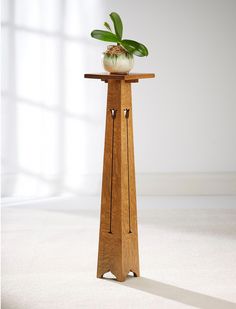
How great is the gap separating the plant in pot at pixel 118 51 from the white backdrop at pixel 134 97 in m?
2.40

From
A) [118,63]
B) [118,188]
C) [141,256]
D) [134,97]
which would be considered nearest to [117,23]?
[118,63]

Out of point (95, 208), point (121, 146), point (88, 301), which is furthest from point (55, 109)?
point (88, 301)

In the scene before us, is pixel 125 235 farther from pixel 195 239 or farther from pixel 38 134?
pixel 38 134

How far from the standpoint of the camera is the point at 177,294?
12.0ft

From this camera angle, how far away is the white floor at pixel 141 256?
11.8 feet

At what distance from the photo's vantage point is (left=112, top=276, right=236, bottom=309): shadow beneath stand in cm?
349

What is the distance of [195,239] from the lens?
4754 mm

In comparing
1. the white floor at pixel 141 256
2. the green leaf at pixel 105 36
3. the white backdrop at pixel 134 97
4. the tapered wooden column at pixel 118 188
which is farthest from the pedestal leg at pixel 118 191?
the white backdrop at pixel 134 97

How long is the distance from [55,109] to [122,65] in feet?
8.43

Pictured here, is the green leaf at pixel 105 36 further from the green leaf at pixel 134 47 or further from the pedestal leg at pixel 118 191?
the pedestal leg at pixel 118 191

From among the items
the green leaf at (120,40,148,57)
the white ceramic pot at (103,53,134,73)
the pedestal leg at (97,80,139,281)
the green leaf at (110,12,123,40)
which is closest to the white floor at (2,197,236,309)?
the pedestal leg at (97,80,139,281)

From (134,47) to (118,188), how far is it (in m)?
0.85

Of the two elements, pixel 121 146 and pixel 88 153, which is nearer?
pixel 121 146

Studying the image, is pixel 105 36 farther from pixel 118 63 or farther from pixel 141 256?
pixel 141 256
